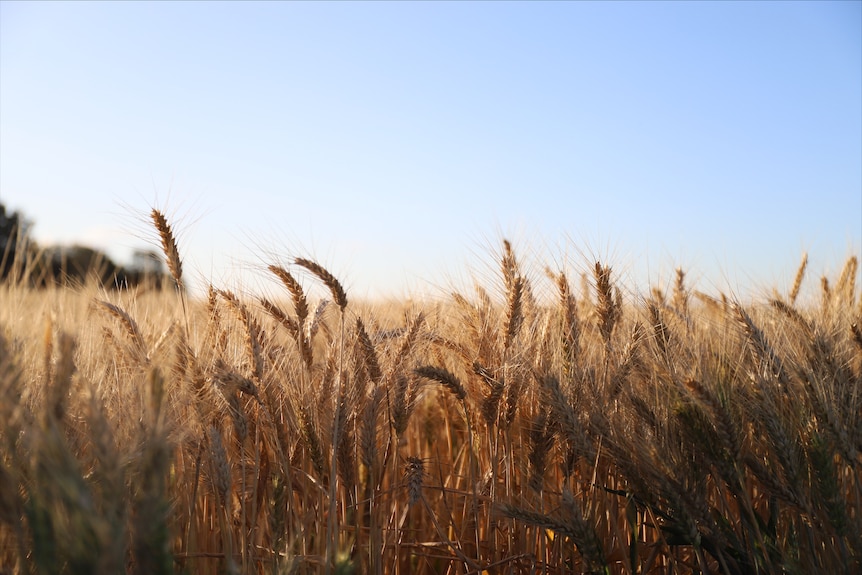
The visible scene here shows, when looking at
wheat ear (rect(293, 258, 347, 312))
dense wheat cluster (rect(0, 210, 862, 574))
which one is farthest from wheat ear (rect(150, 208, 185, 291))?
wheat ear (rect(293, 258, 347, 312))

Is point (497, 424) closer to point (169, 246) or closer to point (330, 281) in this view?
point (330, 281)

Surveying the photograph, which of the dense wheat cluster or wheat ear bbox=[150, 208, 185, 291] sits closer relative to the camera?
the dense wheat cluster

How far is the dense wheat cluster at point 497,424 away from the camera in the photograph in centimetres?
152

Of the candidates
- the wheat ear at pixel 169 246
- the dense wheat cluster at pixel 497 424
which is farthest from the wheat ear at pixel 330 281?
the wheat ear at pixel 169 246

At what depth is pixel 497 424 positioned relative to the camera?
2.05m

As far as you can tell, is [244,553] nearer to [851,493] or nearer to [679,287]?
[851,493]

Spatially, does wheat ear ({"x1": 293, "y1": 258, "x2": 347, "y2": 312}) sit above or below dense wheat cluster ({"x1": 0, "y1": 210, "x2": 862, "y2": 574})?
above

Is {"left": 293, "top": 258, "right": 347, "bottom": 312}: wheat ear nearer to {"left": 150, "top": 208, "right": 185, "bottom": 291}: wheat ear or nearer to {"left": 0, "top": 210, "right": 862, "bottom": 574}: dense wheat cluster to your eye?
{"left": 0, "top": 210, "right": 862, "bottom": 574}: dense wheat cluster

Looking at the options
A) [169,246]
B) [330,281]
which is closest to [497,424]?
[330,281]

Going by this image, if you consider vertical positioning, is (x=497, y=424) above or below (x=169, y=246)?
below

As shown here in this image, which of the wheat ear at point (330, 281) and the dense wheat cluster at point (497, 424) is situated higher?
the wheat ear at point (330, 281)

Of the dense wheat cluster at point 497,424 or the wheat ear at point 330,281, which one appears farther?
the wheat ear at point 330,281

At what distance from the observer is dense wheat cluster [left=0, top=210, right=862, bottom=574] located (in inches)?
60.0

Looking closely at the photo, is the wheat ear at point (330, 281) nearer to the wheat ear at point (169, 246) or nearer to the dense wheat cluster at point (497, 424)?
the dense wheat cluster at point (497, 424)
